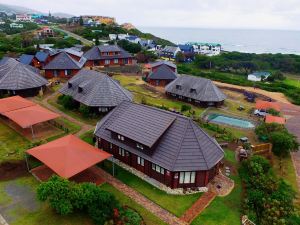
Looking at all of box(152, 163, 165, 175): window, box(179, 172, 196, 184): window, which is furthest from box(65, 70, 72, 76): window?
box(179, 172, 196, 184): window

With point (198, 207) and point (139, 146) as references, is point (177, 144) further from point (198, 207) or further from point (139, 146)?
point (198, 207)

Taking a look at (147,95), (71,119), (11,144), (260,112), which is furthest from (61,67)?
(260,112)

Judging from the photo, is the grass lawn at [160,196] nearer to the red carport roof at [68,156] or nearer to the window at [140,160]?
Result: the window at [140,160]

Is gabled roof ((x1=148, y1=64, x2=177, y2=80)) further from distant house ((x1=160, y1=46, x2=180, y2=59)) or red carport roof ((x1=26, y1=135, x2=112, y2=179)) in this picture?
distant house ((x1=160, y1=46, x2=180, y2=59))

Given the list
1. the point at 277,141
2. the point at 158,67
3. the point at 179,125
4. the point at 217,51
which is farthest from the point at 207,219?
the point at 217,51

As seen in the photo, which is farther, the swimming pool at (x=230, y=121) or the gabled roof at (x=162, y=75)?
the gabled roof at (x=162, y=75)

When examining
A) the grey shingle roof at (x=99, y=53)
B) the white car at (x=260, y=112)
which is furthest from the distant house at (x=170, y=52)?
the white car at (x=260, y=112)

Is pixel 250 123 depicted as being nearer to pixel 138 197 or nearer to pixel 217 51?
pixel 138 197
